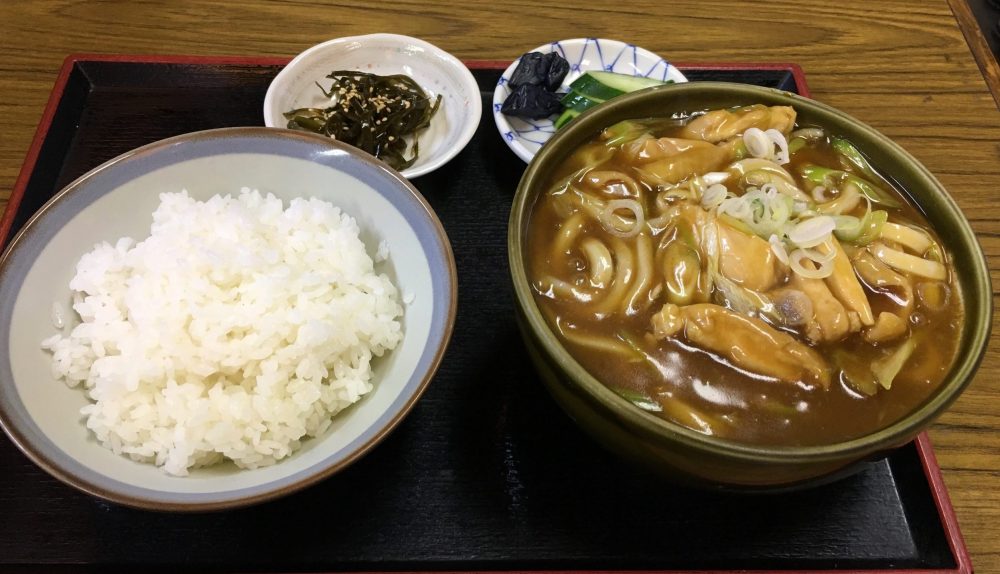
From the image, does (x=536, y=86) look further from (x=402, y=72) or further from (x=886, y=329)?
(x=886, y=329)

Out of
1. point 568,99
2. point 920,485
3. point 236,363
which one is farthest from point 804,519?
point 568,99

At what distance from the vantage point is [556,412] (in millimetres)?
1845

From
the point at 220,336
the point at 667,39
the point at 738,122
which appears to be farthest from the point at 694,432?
the point at 667,39

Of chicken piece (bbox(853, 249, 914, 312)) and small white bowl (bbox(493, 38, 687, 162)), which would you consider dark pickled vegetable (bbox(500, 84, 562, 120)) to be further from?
chicken piece (bbox(853, 249, 914, 312))

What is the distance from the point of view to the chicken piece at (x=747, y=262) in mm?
1531

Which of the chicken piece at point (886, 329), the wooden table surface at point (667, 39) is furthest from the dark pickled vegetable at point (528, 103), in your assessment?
the chicken piece at point (886, 329)

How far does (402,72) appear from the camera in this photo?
2.84 metres

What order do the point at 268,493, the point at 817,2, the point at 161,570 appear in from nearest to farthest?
the point at 268,493 → the point at 161,570 → the point at 817,2

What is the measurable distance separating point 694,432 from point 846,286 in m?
0.57

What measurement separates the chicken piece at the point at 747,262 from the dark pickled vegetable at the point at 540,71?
1.31 m

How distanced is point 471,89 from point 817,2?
1.87 m

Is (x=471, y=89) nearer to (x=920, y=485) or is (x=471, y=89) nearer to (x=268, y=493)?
(x=268, y=493)

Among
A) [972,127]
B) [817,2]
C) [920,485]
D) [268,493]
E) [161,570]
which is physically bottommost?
[161,570]

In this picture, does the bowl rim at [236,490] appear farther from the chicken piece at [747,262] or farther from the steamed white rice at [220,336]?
the chicken piece at [747,262]
